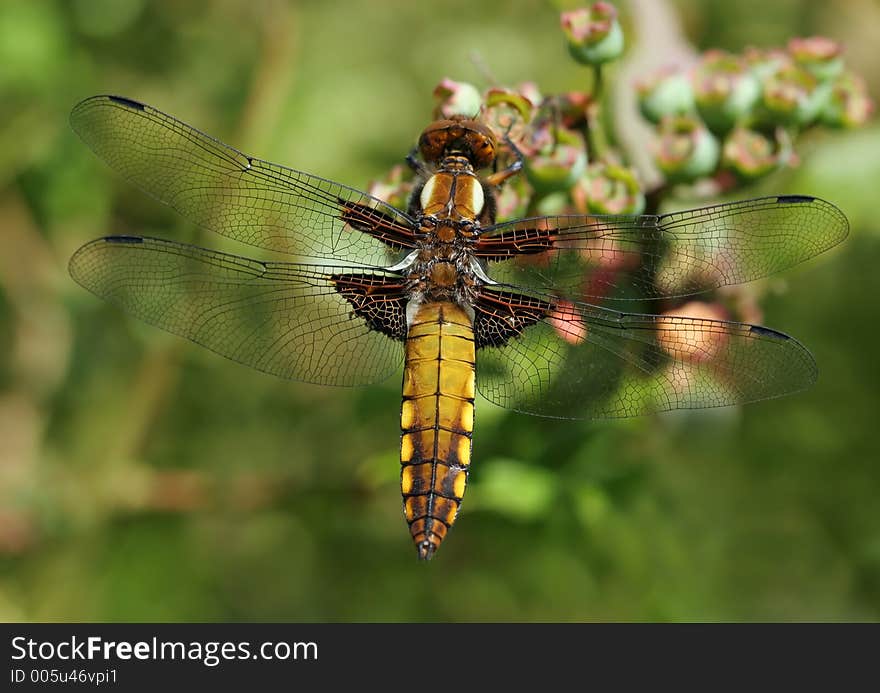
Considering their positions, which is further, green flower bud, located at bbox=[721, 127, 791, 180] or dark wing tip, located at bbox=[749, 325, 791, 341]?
green flower bud, located at bbox=[721, 127, 791, 180]

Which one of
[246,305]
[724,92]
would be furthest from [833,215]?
[246,305]

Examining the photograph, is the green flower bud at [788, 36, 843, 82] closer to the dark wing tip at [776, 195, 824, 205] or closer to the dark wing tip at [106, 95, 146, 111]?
the dark wing tip at [776, 195, 824, 205]

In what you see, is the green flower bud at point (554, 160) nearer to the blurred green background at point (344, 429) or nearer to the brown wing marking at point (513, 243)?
the brown wing marking at point (513, 243)

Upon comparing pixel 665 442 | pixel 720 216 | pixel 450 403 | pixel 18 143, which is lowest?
pixel 450 403

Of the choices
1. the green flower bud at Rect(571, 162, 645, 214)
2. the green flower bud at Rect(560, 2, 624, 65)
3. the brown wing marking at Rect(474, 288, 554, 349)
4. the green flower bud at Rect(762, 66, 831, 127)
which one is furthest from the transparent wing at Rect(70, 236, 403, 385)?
the green flower bud at Rect(762, 66, 831, 127)

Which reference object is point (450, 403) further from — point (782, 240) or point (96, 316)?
point (96, 316)

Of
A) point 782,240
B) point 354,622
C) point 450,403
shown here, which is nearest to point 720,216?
point 782,240

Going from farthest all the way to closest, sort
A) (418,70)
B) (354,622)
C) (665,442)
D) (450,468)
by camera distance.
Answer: (418,70) → (354,622) → (665,442) → (450,468)
